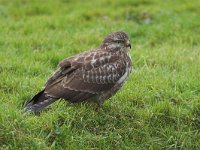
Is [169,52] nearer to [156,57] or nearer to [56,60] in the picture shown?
[156,57]

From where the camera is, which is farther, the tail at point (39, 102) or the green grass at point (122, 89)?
the tail at point (39, 102)

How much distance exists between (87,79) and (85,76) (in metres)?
0.05

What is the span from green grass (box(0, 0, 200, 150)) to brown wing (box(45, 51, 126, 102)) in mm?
307

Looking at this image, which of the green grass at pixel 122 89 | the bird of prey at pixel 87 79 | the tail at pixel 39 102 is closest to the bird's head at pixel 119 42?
the bird of prey at pixel 87 79

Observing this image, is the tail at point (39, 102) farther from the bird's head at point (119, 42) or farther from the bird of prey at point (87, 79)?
the bird's head at point (119, 42)

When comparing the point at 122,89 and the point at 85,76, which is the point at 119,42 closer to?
the point at 85,76

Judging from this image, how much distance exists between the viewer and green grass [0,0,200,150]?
7.12m

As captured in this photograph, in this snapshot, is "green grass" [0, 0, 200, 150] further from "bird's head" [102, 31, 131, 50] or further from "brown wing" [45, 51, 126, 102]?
"bird's head" [102, 31, 131, 50]

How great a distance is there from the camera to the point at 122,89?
27.4ft

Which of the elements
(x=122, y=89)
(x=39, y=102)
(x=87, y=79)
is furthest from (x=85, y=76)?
(x=122, y=89)

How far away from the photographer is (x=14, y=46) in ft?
34.0

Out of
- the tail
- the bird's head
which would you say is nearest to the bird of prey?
the tail

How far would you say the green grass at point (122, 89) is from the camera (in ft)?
23.4

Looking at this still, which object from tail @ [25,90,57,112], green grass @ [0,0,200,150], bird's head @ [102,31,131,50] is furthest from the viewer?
bird's head @ [102,31,131,50]
